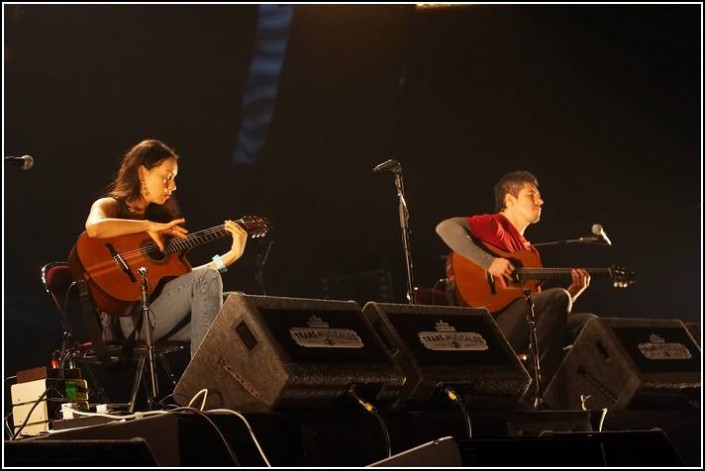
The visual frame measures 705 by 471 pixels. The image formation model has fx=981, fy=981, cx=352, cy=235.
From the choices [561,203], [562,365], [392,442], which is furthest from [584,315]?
[561,203]

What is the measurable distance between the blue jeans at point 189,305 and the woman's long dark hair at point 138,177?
17.5 inches

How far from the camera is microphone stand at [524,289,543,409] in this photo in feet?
12.8

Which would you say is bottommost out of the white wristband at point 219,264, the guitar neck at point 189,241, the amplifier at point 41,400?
the amplifier at point 41,400

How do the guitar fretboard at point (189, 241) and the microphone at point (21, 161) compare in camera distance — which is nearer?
the microphone at point (21, 161)

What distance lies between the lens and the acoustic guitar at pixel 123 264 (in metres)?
3.82

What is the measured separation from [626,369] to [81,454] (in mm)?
2482

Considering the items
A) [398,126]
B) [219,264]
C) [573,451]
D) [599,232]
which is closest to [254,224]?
[219,264]

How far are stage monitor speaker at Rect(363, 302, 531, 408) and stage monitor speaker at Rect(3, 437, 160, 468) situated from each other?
1.18 metres

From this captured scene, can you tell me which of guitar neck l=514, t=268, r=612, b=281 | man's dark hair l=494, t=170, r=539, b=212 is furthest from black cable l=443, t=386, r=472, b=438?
man's dark hair l=494, t=170, r=539, b=212

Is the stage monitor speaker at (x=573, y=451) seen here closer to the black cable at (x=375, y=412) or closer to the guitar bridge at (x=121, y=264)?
the black cable at (x=375, y=412)

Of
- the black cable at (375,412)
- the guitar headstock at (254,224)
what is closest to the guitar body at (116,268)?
the guitar headstock at (254,224)

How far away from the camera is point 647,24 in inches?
277

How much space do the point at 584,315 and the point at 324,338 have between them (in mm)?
1989

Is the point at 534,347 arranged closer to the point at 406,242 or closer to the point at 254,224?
the point at 406,242
